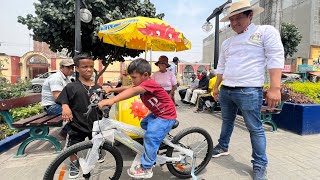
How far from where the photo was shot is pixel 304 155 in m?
3.46

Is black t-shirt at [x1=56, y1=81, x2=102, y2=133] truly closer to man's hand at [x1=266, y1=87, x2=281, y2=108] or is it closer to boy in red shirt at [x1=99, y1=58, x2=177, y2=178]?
boy in red shirt at [x1=99, y1=58, x2=177, y2=178]

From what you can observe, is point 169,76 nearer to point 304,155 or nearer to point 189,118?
point 189,118

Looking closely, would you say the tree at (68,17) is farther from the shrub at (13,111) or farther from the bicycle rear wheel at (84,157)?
the bicycle rear wheel at (84,157)

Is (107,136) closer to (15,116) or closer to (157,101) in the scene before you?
(157,101)

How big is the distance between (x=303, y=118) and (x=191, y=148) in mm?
2885

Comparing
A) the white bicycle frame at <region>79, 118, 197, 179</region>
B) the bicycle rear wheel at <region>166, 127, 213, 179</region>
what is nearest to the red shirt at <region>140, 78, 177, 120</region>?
the white bicycle frame at <region>79, 118, 197, 179</region>

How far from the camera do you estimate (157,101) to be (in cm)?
241

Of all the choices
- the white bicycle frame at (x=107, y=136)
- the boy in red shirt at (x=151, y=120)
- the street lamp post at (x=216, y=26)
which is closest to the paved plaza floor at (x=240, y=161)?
the boy in red shirt at (x=151, y=120)

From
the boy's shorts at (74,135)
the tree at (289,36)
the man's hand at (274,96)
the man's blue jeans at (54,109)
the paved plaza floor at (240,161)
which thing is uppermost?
the tree at (289,36)

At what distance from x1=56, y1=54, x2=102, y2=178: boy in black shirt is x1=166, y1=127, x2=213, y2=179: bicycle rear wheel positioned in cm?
104

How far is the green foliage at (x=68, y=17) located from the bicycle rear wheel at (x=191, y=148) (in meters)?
5.05

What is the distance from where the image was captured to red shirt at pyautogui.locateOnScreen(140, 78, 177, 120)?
91.5 inches

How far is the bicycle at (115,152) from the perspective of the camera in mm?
2143

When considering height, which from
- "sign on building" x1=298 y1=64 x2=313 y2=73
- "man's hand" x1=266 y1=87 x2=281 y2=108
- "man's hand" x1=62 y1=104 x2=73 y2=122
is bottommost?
"man's hand" x1=62 y1=104 x2=73 y2=122
